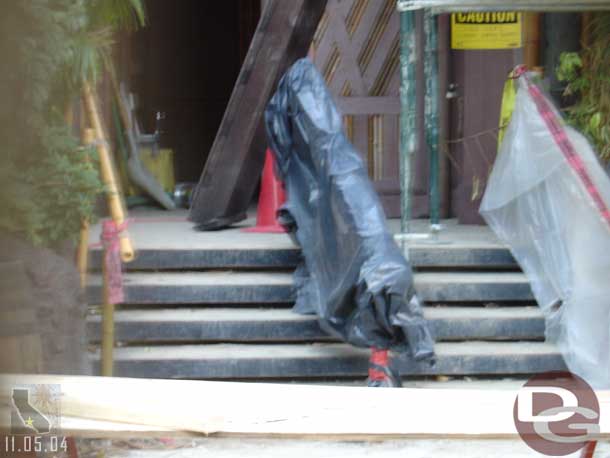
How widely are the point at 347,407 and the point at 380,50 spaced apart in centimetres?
567

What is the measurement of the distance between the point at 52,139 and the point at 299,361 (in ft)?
6.66

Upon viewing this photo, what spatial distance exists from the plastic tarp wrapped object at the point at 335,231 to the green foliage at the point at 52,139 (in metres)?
1.49

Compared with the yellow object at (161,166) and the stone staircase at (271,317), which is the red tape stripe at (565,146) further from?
the yellow object at (161,166)

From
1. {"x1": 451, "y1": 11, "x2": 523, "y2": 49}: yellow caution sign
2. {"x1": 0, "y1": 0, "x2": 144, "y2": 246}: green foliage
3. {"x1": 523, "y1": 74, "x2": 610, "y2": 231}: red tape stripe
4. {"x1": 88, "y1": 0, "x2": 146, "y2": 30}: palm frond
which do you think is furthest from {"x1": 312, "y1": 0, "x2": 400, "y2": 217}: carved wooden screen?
{"x1": 0, "y1": 0, "x2": 144, "y2": 246}: green foliage

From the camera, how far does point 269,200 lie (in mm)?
8086

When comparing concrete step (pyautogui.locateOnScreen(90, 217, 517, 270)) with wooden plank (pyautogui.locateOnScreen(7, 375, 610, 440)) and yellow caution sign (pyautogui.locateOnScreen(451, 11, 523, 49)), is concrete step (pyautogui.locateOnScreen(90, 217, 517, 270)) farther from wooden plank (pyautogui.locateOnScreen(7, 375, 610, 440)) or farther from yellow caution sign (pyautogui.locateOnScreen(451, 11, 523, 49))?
wooden plank (pyautogui.locateOnScreen(7, 375, 610, 440))

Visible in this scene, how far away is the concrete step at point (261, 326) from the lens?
21.6 ft

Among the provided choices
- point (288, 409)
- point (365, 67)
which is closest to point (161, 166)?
point (365, 67)

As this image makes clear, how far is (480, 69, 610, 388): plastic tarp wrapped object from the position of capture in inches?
247

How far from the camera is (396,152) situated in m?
8.98

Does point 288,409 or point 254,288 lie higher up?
point 288,409

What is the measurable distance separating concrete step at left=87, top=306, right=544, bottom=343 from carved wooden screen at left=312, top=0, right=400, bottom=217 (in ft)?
7.72

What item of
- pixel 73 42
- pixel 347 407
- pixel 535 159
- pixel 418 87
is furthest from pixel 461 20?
pixel 347 407

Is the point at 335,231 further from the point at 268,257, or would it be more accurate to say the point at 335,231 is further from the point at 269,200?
the point at 269,200
